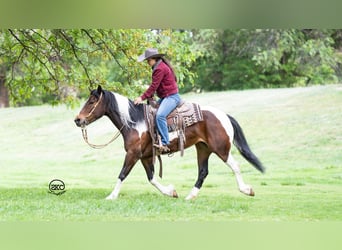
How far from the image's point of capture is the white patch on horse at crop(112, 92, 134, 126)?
5.86 m

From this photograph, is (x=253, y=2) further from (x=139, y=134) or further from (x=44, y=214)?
(x=44, y=214)

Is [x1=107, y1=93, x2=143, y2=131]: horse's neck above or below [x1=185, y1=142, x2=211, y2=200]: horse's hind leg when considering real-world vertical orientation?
above

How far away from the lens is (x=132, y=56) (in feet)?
21.7

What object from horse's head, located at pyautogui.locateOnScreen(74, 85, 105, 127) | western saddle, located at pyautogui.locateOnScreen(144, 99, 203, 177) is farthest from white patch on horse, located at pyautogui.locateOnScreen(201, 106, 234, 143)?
horse's head, located at pyautogui.locateOnScreen(74, 85, 105, 127)

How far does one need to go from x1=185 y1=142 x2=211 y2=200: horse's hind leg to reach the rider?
1.21ft

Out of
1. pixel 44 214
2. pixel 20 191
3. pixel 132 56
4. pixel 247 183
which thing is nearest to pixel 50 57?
pixel 132 56

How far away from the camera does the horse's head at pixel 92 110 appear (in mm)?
5742

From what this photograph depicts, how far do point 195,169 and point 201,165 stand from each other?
260 mm

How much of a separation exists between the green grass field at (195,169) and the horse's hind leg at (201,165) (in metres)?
0.10

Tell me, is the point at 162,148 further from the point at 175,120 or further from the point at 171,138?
the point at 175,120

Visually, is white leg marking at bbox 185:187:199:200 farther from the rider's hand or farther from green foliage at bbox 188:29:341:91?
green foliage at bbox 188:29:341:91

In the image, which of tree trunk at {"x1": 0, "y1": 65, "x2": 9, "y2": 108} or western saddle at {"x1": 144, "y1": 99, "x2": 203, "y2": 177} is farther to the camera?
tree trunk at {"x1": 0, "y1": 65, "x2": 9, "y2": 108}

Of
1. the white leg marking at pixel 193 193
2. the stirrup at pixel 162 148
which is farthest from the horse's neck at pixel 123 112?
the white leg marking at pixel 193 193

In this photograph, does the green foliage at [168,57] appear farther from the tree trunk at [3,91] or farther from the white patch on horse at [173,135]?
the white patch on horse at [173,135]
